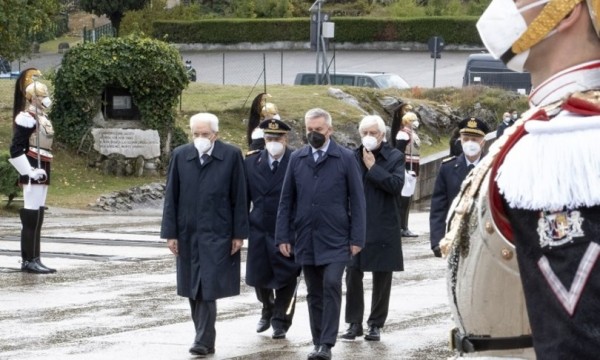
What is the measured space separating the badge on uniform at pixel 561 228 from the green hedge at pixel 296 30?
189 ft

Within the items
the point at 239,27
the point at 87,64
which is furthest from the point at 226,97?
the point at 239,27

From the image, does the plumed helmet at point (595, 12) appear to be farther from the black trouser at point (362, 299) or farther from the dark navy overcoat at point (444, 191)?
→ the dark navy overcoat at point (444, 191)

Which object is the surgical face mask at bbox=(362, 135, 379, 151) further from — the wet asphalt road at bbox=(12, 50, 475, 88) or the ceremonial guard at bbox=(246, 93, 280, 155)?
the wet asphalt road at bbox=(12, 50, 475, 88)

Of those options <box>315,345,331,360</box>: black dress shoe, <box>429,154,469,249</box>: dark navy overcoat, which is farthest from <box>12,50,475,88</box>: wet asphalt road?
<box>315,345,331,360</box>: black dress shoe

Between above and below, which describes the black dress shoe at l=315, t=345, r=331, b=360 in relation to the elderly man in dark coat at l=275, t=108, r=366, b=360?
below

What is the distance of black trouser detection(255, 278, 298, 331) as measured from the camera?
11.7m

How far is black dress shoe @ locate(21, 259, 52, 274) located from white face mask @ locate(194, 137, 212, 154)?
485 centimetres

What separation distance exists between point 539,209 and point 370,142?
9392 mm

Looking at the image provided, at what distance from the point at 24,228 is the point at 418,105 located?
874 inches

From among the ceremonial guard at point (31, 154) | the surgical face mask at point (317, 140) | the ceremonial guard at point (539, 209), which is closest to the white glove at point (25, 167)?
the ceremonial guard at point (31, 154)

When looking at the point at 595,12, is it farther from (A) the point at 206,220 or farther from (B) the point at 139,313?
(B) the point at 139,313

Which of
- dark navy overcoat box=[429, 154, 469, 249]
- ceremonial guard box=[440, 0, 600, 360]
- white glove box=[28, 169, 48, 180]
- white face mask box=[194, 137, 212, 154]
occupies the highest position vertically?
ceremonial guard box=[440, 0, 600, 360]

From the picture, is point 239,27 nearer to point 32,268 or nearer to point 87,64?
point 87,64

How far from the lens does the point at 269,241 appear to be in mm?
12172
